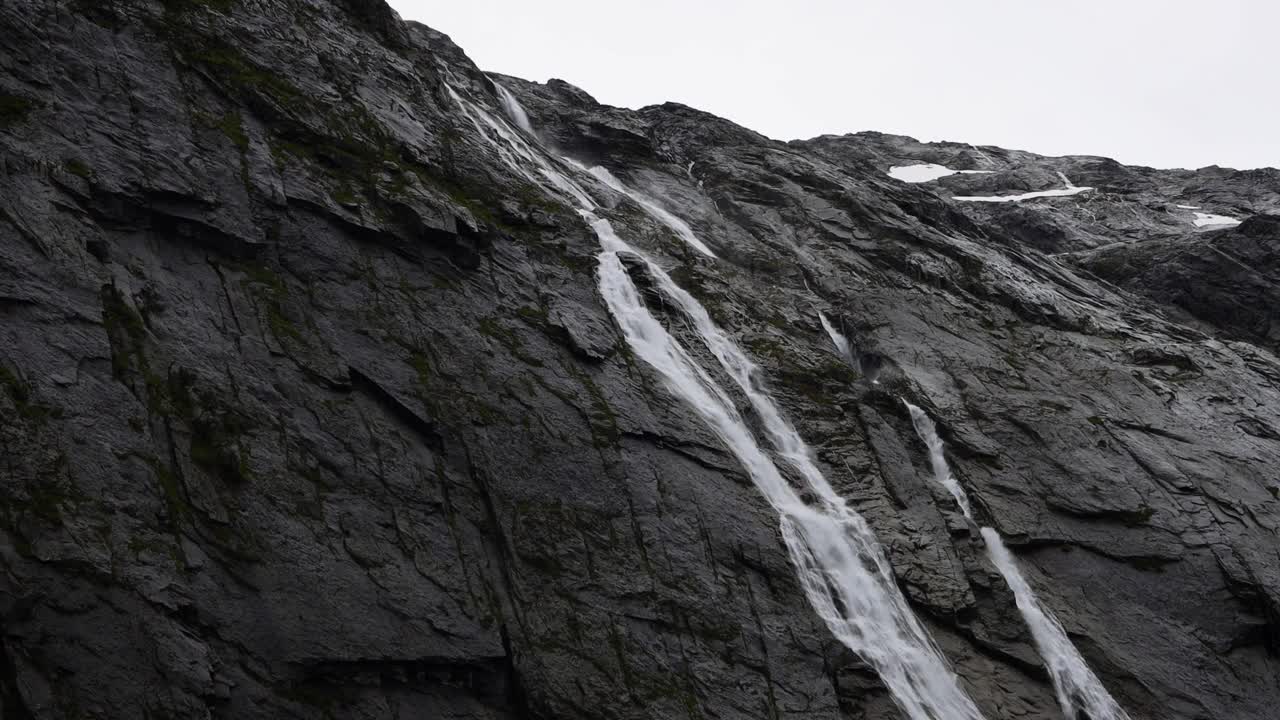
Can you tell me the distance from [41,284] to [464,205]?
42.5 ft

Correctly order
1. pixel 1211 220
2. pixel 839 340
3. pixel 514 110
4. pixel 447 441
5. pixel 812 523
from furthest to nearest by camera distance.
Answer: pixel 1211 220, pixel 514 110, pixel 839 340, pixel 812 523, pixel 447 441

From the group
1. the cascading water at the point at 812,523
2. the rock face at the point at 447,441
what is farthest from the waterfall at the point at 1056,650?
the cascading water at the point at 812,523

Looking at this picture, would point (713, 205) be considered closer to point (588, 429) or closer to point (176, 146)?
point (588, 429)

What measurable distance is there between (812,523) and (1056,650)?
730cm

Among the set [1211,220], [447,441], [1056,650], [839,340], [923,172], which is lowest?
[1056,650]

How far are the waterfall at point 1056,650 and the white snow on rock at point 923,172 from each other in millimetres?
58147

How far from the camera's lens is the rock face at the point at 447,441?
15367mm

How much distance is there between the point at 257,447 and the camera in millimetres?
17734

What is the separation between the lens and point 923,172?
80.5m

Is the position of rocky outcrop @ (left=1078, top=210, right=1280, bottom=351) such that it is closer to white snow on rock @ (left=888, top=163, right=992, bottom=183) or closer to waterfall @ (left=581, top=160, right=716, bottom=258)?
waterfall @ (left=581, top=160, right=716, bottom=258)

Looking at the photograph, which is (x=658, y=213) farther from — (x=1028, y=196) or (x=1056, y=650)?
(x=1028, y=196)

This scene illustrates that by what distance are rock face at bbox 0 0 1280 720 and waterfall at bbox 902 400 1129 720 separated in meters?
0.56

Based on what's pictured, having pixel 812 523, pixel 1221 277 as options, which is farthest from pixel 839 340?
pixel 1221 277

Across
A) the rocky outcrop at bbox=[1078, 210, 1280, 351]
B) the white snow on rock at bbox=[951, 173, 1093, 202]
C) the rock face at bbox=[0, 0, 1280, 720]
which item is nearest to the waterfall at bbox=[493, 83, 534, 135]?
the rock face at bbox=[0, 0, 1280, 720]
